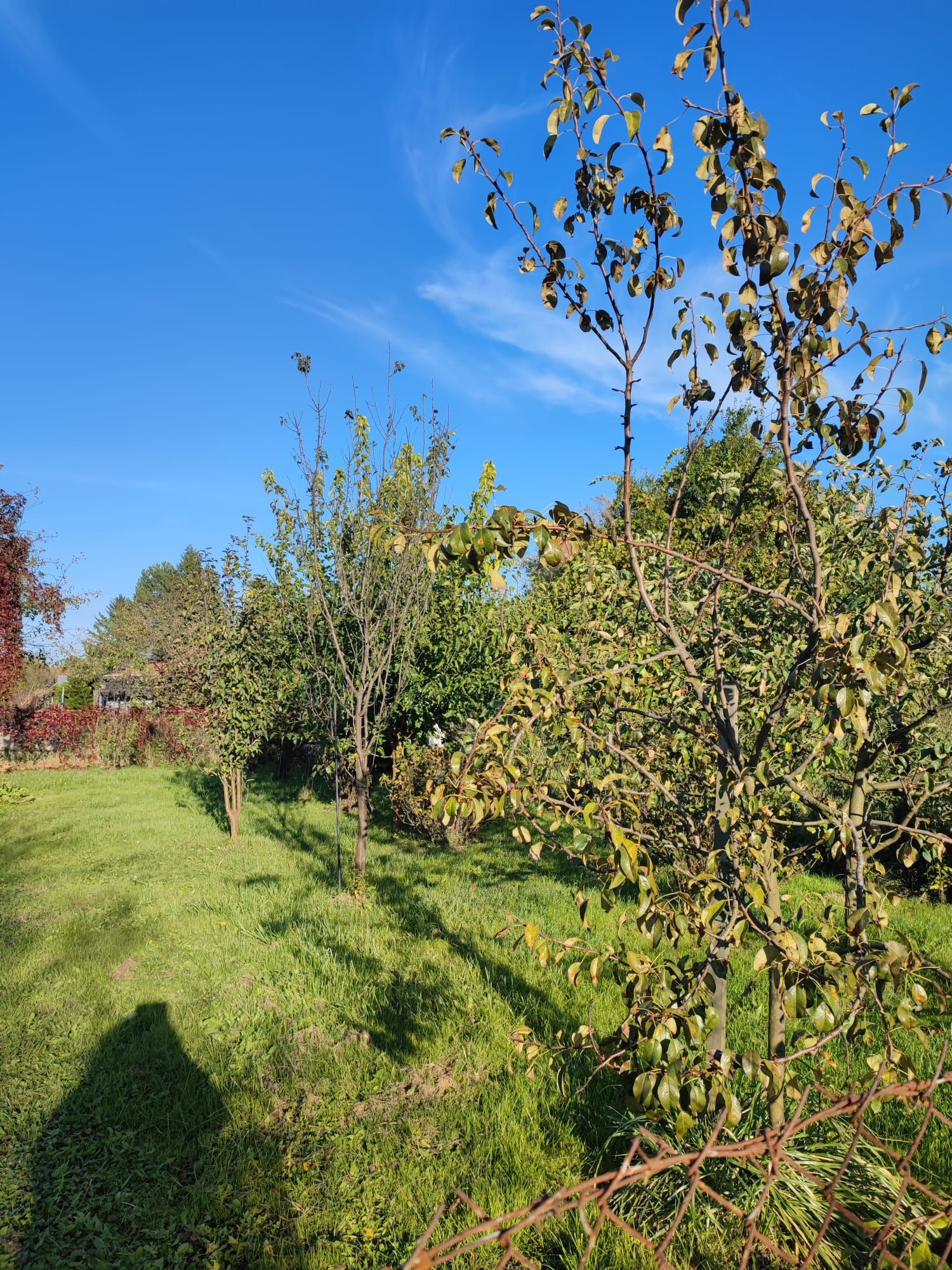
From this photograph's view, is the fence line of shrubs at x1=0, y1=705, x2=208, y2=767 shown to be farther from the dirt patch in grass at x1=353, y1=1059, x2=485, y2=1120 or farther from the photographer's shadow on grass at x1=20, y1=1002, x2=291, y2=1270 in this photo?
the dirt patch in grass at x1=353, y1=1059, x2=485, y2=1120

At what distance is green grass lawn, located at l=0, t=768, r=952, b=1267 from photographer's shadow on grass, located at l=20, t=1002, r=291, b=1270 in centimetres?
1

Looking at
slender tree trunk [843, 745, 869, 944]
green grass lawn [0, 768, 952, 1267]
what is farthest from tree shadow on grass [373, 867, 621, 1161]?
slender tree trunk [843, 745, 869, 944]

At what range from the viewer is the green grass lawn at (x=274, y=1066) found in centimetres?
318

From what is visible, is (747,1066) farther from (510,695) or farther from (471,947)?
(471,947)

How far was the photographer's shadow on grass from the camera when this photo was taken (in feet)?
10.1

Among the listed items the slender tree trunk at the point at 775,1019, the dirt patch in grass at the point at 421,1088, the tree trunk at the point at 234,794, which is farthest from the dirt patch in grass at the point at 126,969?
the slender tree trunk at the point at 775,1019

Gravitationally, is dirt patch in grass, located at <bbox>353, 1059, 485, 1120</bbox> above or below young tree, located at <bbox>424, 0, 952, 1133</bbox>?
below

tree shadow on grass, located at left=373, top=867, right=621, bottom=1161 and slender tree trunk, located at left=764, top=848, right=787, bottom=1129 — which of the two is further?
tree shadow on grass, located at left=373, top=867, right=621, bottom=1161

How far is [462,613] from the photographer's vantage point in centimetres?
1049

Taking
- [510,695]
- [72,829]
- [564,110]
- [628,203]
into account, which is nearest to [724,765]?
[510,695]

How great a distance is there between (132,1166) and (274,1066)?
0.90 m

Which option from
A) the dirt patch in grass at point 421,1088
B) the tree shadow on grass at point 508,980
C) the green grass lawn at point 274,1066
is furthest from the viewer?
the dirt patch in grass at point 421,1088

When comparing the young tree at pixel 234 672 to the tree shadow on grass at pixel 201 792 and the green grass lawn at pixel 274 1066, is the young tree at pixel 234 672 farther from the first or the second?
the green grass lawn at pixel 274 1066

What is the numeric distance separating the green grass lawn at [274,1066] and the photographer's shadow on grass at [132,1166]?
0.01 m
